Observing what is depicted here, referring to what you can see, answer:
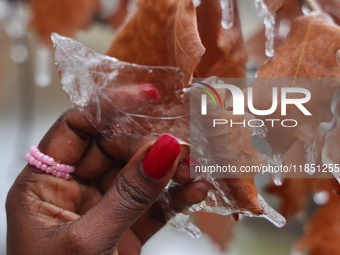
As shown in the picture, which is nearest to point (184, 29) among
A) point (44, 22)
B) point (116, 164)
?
point (116, 164)

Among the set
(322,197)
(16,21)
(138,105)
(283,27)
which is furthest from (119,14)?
(322,197)

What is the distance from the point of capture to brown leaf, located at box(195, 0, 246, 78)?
1.09 ft

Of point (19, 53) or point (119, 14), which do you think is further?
point (19, 53)

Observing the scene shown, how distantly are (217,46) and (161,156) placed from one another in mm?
162

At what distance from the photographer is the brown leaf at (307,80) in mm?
281

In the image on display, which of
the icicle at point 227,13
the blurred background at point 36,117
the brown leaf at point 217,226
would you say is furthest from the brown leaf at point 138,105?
the blurred background at point 36,117

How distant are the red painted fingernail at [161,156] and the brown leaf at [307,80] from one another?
0.35 ft

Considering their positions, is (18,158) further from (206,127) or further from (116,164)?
Result: (206,127)

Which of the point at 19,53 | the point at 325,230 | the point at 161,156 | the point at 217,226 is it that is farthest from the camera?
the point at 19,53

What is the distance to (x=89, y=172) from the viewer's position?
13.9 inches

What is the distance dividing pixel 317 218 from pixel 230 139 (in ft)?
1.31

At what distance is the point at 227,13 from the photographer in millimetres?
318

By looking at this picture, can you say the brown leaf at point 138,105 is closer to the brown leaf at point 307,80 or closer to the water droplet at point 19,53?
the brown leaf at point 307,80

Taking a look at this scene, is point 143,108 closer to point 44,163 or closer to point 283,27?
point 44,163
